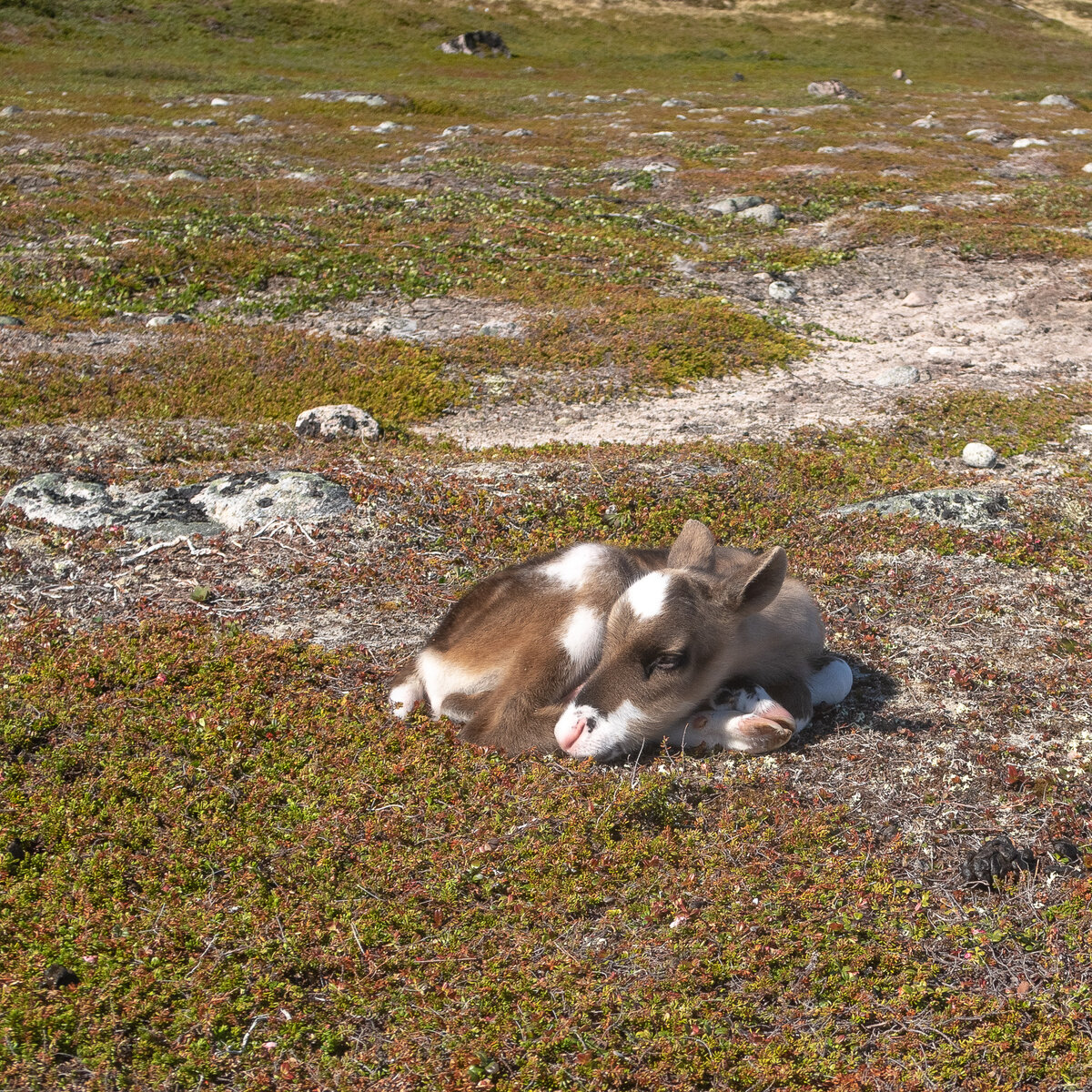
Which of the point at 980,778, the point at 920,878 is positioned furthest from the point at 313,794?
Answer: the point at 980,778

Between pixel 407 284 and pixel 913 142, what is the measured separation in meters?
31.1

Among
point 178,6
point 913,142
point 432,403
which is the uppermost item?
point 178,6

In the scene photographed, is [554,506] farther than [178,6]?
No

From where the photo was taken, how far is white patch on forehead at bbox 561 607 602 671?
7.07 meters

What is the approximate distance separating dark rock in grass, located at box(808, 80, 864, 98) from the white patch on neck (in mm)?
68222

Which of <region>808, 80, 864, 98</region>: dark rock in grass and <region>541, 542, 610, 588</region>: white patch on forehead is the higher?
<region>808, 80, 864, 98</region>: dark rock in grass

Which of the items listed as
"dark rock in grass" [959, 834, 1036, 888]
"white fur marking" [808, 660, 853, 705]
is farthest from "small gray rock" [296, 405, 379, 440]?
"dark rock in grass" [959, 834, 1036, 888]

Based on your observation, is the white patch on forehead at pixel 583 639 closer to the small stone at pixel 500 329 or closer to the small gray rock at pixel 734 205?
the small stone at pixel 500 329

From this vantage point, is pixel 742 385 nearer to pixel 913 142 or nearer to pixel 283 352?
pixel 283 352

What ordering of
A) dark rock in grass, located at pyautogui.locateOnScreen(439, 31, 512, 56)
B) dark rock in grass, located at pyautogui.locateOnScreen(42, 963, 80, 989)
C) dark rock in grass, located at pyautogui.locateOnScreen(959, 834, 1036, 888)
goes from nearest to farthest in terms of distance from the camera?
1. dark rock in grass, located at pyautogui.locateOnScreen(42, 963, 80, 989)
2. dark rock in grass, located at pyautogui.locateOnScreen(959, 834, 1036, 888)
3. dark rock in grass, located at pyautogui.locateOnScreen(439, 31, 512, 56)

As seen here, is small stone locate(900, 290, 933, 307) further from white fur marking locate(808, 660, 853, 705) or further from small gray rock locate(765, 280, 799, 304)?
white fur marking locate(808, 660, 853, 705)

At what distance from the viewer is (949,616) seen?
934cm

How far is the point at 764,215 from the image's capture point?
26531 mm

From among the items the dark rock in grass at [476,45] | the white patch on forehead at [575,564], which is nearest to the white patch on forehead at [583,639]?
the white patch on forehead at [575,564]
